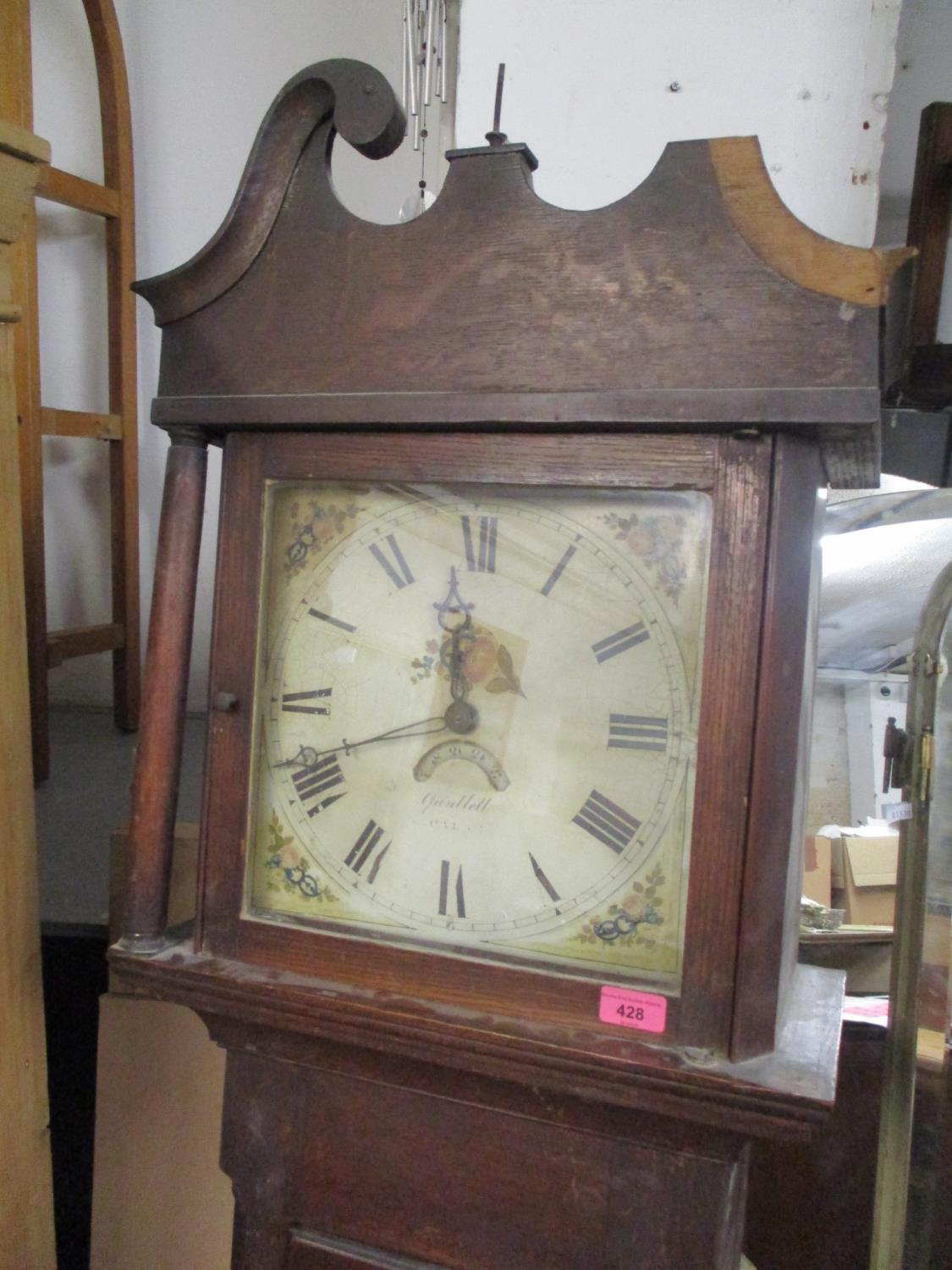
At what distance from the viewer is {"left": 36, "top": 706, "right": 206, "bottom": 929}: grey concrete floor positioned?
1194mm

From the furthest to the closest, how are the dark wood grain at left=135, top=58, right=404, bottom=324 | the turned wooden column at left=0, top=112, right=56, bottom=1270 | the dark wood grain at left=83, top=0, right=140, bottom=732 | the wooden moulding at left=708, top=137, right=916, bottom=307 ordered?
the dark wood grain at left=83, top=0, right=140, bottom=732 → the turned wooden column at left=0, top=112, right=56, bottom=1270 → the dark wood grain at left=135, top=58, right=404, bottom=324 → the wooden moulding at left=708, top=137, right=916, bottom=307

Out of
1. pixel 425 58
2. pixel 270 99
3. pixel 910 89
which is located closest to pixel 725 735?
pixel 425 58

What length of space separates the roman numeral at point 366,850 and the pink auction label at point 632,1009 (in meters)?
0.18

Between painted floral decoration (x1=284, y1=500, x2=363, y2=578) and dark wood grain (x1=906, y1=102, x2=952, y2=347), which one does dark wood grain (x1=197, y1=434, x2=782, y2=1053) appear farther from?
dark wood grain (x1=906, y1=102, x2=952, y2=347)

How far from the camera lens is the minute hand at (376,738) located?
72 cm

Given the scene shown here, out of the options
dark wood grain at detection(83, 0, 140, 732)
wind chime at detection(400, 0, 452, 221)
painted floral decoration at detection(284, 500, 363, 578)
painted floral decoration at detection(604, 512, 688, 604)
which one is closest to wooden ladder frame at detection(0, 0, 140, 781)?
dark wood grain at detection(83, 0, 140, 732)

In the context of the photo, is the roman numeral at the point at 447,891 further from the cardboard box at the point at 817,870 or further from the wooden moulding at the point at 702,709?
the cardboard box at the point at 817,870

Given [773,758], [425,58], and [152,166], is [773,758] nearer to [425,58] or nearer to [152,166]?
[425,58]

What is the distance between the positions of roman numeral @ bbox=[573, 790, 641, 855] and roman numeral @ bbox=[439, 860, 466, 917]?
92 millimetres

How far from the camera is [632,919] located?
668 millimetres

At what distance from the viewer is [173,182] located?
180 centimetres

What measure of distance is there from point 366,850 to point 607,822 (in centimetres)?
17

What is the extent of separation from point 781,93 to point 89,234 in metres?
1.22

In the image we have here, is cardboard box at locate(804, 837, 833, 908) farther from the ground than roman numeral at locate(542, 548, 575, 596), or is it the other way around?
roman numeral at locate(542, 548, 575, 596)
